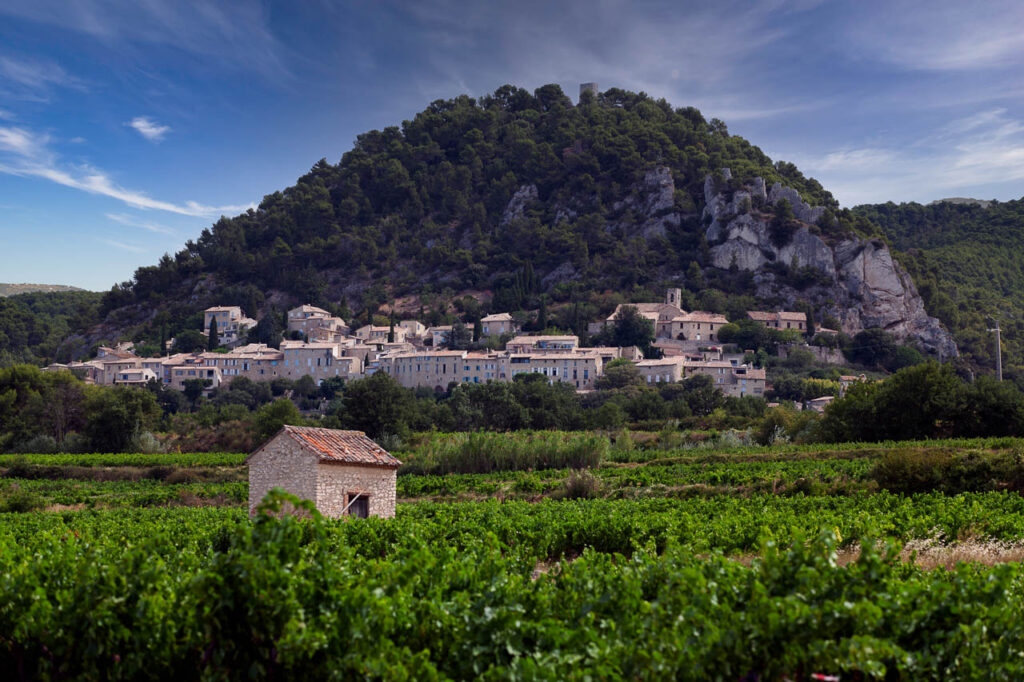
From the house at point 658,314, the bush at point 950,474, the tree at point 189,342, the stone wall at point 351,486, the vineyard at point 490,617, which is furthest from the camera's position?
the tree at point 189,342

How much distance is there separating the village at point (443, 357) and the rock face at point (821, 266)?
316 inches

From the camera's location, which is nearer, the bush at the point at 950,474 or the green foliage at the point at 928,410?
the bush at the point at 950,474

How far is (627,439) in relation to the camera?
164ft

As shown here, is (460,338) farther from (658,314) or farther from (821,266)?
(821,266)

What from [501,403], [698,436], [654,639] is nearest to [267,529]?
[654,639]

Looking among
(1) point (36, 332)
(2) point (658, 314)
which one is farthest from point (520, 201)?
(1) point (36, 332)

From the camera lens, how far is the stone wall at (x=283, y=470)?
73.6 ft

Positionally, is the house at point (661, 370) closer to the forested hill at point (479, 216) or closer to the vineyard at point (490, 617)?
the forested hill at point (479, 216)

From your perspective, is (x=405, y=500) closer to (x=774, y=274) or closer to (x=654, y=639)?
(x=654, y=639)

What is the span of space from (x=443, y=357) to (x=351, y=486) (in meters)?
80.8

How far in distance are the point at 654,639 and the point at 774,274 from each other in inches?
5145

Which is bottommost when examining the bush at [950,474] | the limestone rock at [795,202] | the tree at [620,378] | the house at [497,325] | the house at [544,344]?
the bush at [950,474]

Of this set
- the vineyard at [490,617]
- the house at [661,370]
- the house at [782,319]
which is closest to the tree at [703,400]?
the house at [661,370]

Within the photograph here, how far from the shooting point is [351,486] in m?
23.4
